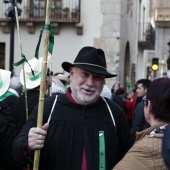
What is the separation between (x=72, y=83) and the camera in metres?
3.78

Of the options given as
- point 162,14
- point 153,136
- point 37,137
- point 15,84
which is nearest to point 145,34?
point 162,14

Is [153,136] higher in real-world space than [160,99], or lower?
lower

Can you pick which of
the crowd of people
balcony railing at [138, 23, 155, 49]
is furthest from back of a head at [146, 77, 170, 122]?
balcony railing at [138, 23, 155, 49]

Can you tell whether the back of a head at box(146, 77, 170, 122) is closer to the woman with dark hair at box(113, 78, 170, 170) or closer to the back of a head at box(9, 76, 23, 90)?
the woman with dark hair at box(113, 78, 170, 170)

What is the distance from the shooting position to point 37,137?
341 cm

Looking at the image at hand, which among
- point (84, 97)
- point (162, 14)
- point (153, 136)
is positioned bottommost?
point (153, 136)

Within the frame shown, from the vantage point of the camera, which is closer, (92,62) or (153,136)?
(153,136)

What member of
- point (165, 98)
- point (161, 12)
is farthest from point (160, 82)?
point (161, 12)

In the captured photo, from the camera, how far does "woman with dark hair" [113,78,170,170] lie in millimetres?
2912

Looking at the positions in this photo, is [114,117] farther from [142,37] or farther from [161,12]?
[161,12]

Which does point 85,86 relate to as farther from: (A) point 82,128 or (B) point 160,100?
(B) point 160,100

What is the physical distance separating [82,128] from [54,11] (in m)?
15.3

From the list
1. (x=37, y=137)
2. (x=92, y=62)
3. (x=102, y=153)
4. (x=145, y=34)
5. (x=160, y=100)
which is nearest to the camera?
(x=160, y=100)

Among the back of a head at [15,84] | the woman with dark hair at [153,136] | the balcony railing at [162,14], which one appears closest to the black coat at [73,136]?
the woman with dark hair at [153,136]
